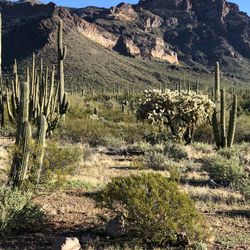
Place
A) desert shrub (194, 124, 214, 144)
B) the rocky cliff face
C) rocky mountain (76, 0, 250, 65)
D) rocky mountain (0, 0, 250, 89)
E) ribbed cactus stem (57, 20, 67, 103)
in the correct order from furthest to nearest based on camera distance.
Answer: rocky mountain (76, 0, 250, 65) → the rocky cliff face → rocky mountain (0, 0, 250, 89) → desert shrub (194, 124, 214, 144) → ribbed cactus stem (57, 20, 67, 103)

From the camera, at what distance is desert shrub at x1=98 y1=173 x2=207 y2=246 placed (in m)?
7.57

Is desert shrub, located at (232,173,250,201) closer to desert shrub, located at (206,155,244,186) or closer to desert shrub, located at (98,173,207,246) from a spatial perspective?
desert shrub, located at (206,155,244,186)

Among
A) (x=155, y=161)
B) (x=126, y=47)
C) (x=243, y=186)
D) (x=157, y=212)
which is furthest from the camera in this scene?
(x=126, y=47)

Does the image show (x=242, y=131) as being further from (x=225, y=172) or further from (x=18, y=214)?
(x=18, y=214)

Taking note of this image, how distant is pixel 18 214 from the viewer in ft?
26.9

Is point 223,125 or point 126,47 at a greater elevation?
point 126,47

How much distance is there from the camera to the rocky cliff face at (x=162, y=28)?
134500mm

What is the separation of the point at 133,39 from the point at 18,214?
141355 millimetres

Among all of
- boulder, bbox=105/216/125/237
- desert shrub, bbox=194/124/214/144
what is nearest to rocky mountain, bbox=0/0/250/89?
desert shrub, bbox=194/124/214/144

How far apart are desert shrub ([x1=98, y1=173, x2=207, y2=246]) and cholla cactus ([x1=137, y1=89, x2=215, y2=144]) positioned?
39.8ft

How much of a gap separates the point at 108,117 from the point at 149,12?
162551 mm

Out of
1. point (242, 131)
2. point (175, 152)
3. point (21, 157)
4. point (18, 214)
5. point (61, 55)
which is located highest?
point (61, 55)

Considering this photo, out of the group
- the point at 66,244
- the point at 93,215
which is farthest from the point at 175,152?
the point at 66,244

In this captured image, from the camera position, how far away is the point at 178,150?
696 inches
